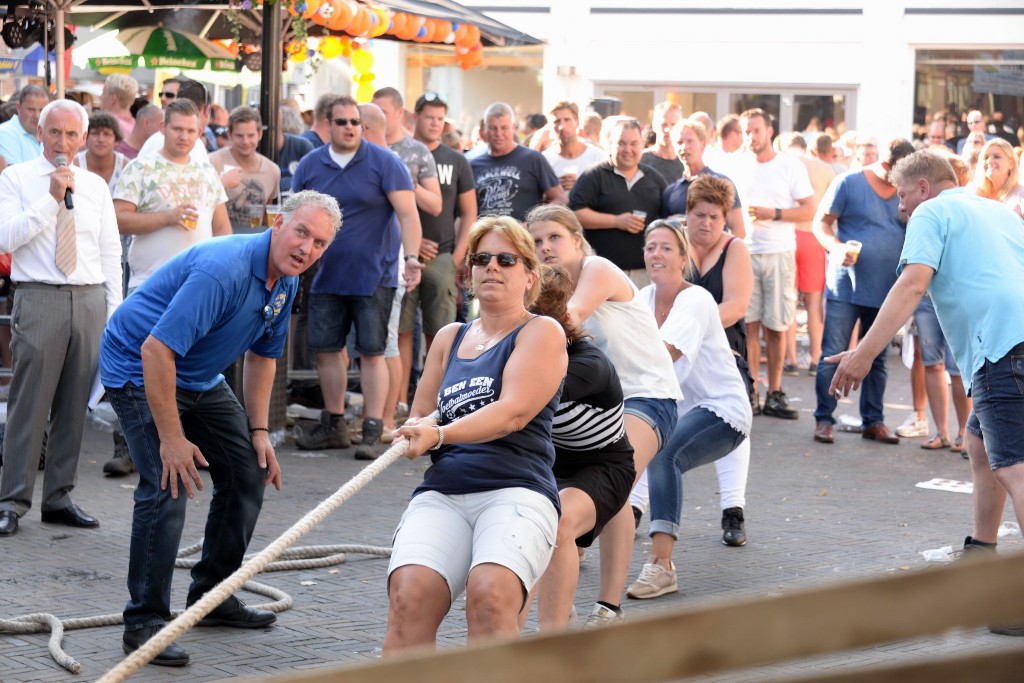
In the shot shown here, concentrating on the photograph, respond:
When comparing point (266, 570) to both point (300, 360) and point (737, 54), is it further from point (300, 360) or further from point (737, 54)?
point (737, 54)

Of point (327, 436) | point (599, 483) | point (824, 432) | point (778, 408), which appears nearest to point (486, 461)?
point (599, 483)

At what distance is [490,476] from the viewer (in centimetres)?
411

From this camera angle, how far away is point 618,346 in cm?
562

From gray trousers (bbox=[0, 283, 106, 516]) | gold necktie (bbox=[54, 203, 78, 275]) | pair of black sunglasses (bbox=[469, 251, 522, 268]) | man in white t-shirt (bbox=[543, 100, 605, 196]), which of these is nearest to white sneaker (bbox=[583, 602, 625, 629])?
pair of black sunglasses (bbox=[469, 251, 522, 268])

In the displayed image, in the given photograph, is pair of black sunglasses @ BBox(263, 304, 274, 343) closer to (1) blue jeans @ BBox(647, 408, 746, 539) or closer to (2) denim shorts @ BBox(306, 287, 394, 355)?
(1) blue jeans @ BBox(647, 408, 746, 539)

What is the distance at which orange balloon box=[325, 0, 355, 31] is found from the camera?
1056cm

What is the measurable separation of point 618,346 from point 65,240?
9.79ft

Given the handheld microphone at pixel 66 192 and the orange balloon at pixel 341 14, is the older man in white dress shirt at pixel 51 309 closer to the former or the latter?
the handheld microphone at pixel 66 192

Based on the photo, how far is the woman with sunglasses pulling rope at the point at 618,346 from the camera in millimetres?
5262

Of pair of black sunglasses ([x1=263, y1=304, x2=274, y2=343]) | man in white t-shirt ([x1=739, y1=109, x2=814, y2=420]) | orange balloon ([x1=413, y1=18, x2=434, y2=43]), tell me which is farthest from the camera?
orange balloon ([x1=413, y1=18, x2=434, y2=43])

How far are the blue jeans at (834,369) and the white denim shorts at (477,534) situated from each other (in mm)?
6030

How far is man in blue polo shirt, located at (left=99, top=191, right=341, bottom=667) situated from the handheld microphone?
1893mm

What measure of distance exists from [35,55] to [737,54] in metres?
11.8

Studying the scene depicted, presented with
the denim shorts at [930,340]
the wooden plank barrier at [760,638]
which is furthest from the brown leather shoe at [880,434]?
the wooden plank barrier at [760,638]
